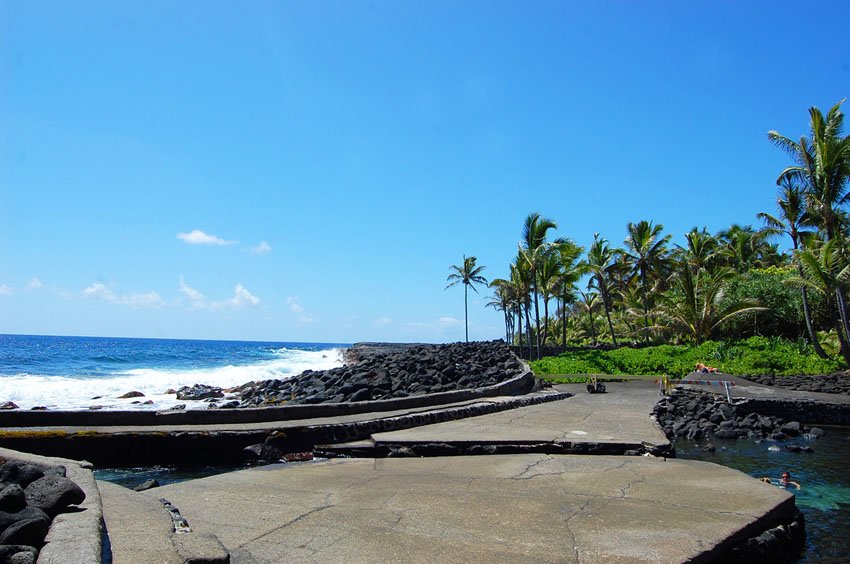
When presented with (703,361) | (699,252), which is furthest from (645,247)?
(703,361)

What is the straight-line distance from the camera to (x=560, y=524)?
4.12 meters

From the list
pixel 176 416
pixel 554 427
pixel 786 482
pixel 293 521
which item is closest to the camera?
pixel 293 521

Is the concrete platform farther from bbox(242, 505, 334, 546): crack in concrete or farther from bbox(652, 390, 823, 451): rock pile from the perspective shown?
bbox(652, 390, 823, 451): rock pile

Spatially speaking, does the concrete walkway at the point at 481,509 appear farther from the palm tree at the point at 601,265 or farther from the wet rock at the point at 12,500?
the palm tree at the point at 601,265

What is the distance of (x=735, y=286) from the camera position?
29375 millimetres

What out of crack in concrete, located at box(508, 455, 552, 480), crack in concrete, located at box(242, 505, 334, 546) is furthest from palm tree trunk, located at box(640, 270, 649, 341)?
crack in concrete, located at box(242, 505, 334, 546)

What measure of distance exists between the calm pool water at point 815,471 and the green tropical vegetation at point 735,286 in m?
9.01

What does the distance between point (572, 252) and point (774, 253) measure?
78.6ft

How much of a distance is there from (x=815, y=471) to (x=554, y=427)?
3.92m

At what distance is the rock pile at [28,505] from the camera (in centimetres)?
257

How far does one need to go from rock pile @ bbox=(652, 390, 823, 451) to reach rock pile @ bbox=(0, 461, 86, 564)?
34.0 ft

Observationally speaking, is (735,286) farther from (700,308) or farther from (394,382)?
(394,382)

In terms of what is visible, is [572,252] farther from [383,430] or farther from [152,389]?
[383,430]

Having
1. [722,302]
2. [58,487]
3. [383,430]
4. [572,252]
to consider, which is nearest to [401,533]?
[58,487]
